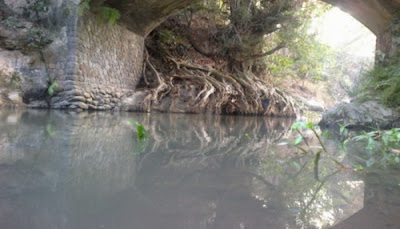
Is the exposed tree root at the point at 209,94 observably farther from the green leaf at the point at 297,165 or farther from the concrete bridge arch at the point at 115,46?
the green leaf at the point at 297,165

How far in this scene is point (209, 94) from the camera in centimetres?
652

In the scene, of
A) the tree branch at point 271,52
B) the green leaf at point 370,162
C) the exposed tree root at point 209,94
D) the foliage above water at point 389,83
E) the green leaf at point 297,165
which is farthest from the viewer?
the tree branch at point 271,52

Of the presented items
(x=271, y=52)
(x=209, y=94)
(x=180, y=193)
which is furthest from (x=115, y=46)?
(x=180, y=193)

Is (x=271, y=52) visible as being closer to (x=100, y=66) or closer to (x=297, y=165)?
(x=100, y=66)

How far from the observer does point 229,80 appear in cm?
745

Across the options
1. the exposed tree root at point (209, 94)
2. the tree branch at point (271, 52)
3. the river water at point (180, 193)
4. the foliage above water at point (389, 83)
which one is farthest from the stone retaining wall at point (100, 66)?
the foliage above water at point (389, 83)

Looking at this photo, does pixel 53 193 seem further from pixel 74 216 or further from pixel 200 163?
pixel 200 163

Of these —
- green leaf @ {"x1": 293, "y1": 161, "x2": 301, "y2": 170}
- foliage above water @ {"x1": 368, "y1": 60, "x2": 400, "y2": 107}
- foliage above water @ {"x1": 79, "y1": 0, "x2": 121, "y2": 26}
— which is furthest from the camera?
foliage above water @ {"x1": 79, "y1": 0, "x2": 121, "y2": 26}

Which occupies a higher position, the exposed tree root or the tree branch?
the tree branch

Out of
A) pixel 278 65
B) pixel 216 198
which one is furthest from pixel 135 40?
pixel 216 198

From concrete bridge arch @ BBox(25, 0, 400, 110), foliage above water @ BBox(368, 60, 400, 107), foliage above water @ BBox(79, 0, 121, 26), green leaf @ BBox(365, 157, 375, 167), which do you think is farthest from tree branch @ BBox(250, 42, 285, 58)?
green leaf @ BBox(365, 157, 375, 167)

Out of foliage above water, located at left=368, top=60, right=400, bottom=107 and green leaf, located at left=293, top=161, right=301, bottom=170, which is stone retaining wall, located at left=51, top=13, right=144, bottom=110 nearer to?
green leaf, located at left=293, top=161, right=301, bottom=170

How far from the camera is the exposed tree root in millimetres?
6348

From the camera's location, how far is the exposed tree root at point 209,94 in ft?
20.8
